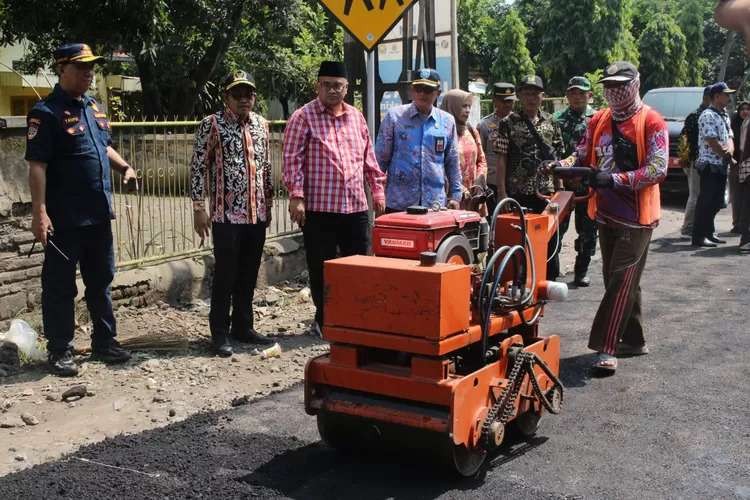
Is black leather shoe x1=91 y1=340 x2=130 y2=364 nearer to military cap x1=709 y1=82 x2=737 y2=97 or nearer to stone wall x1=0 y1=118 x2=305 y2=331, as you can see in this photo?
stone wall x1=0 y1=118 x2=305 y2=331

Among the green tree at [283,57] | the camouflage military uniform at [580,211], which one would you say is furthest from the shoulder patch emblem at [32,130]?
the green tree at [283,57]

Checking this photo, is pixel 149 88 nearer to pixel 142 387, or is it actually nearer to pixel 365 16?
pixel 365 16

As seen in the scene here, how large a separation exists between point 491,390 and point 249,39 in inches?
693

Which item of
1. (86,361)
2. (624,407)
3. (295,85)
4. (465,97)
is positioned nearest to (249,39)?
(295,85)

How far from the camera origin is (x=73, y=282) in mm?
5715

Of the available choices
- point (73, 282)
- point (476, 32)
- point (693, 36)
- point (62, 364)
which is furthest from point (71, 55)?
point (693, 36)

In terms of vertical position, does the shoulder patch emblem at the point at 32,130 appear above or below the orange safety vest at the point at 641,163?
above

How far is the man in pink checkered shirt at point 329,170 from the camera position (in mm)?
6117

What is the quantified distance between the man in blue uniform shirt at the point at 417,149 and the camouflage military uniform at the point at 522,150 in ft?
3.80

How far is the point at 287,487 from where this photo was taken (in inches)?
157

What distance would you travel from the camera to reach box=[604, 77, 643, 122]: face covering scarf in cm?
560

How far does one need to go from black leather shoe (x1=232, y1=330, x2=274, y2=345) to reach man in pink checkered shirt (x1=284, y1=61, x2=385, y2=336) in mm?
626

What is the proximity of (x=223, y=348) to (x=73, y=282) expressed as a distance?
114 centimetres

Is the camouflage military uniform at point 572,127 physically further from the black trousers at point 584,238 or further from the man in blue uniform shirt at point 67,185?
the man in blue uniform shirt at point 67,185
